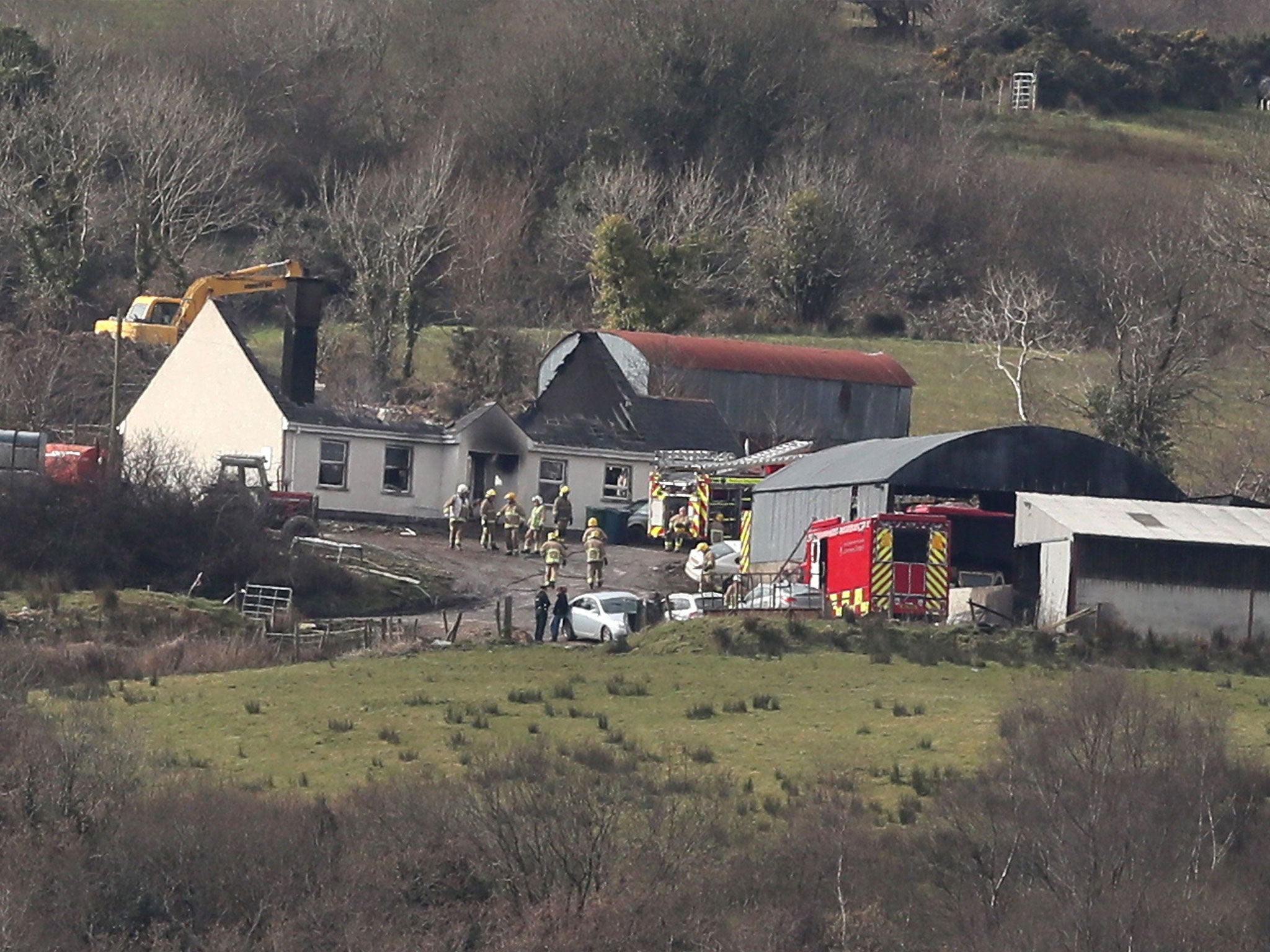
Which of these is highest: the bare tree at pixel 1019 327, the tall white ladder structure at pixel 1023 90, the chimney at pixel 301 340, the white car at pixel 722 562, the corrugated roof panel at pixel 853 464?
the tall white ladder structure at pixel 1023 90

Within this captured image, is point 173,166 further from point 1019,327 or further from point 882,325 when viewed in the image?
point 1019,327

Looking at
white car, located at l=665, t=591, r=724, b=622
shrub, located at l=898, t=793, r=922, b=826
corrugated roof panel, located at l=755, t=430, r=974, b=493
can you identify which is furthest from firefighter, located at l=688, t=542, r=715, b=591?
shrub, located at l=898, t=793, r=922, b=826

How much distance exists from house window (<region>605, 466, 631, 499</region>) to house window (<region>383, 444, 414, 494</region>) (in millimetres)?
4636

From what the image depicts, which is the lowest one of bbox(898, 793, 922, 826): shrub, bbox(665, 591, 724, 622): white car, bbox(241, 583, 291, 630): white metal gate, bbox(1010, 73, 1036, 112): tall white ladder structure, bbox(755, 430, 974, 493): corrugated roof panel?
bbox(898, 793, 922, 826): shrub

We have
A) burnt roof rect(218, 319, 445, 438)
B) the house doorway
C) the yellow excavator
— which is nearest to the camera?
burnt roof rect(218, 319, 445, 438)

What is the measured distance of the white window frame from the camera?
56.7m

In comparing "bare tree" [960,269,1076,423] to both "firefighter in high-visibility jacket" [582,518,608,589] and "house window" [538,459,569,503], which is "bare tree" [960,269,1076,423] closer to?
"house window" [538,459,569,503]

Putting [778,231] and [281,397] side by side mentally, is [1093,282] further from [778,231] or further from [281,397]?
[281,397]

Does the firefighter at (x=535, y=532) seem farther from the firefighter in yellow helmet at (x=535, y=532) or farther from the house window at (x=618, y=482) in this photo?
the house window at (x=618, y=482)

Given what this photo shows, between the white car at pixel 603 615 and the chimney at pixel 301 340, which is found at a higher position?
the chimney at pixel 301 340

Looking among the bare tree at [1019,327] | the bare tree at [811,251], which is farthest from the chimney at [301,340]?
the bare tree at [811,251]

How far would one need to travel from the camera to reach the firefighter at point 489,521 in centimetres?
5128

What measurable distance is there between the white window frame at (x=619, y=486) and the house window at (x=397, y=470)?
4.56m

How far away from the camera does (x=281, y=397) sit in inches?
2165
